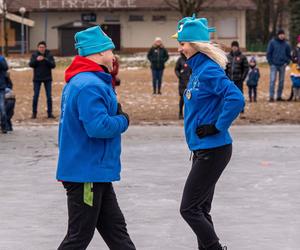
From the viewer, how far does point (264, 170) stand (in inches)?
497

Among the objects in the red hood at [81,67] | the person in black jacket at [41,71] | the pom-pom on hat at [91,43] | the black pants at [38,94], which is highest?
the pom-pom on hat at [91,43]

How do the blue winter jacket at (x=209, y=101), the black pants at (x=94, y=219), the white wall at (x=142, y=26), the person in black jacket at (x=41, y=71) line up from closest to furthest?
1. the black pants at (x=94, y=219)
2. the blue winter jacket at (x=209, y=101)
3. the person in black jacket at (x=41, y=71)
4. the white wall at (x=142, y=26)

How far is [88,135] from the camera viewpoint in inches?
246

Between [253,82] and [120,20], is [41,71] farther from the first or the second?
[120,20]

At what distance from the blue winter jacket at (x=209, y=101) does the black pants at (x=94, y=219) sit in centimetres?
97

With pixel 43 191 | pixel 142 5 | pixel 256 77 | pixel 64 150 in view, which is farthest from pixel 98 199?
pixel 142 5

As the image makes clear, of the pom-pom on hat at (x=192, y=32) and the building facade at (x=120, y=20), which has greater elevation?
the pom-pom on hat at (x=192, y=32)

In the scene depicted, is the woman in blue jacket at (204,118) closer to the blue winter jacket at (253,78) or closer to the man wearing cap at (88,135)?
the man wearing cap at (88,135)

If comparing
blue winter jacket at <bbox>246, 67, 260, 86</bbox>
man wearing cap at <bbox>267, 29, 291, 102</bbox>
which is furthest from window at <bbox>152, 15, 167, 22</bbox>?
blue winter jacket at <bbox>246, 67, 260, 86</bbox>

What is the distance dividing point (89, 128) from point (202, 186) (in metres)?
1.32

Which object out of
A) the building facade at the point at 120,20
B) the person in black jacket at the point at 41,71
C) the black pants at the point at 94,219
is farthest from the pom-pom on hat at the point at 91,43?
the building facade at the point at 120,20

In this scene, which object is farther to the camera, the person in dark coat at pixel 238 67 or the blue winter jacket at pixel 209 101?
the person in dark coat at pixel 238 67

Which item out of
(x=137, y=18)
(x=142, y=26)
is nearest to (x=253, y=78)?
(x=142, y=26)

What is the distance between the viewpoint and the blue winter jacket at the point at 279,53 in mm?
24875
